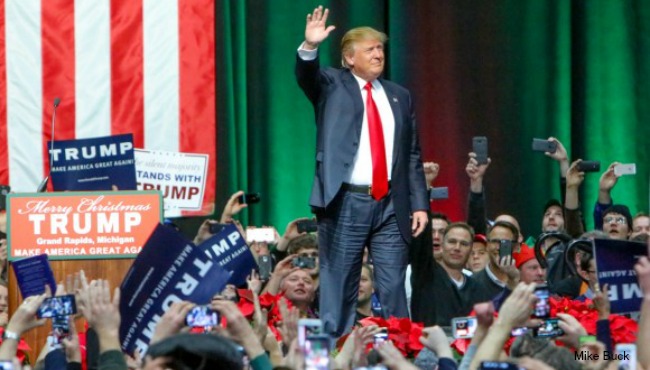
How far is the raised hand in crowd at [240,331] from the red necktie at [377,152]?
2181 millimetres

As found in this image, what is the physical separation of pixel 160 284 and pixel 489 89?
22.9 feet

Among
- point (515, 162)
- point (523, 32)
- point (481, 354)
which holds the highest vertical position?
point (523, 32)

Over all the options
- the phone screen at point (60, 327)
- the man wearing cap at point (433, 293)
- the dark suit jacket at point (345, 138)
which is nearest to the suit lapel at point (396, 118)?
the dark suit jacket at point (345, 138)

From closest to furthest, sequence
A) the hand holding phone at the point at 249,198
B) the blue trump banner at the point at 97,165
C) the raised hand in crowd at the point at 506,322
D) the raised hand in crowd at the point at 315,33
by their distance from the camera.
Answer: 1. the raised hand in crowd at the point at 506,322
2. the raised hand in crowd at the point at 315,33
3. the blue trump banner at the point at 97,165
4. the hand holding phone at the point at 249,198

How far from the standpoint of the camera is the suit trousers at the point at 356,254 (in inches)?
258

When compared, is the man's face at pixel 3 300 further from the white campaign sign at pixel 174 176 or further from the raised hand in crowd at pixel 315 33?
the white campaign sign at pixel 174 176

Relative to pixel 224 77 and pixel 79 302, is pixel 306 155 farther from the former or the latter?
pixel 79 302

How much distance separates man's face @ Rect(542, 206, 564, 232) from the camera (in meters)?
9.72

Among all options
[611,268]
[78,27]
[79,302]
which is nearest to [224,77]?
[78,27]

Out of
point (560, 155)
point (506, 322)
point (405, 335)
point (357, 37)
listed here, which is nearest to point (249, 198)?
point (560, 155)

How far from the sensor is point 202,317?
469cm

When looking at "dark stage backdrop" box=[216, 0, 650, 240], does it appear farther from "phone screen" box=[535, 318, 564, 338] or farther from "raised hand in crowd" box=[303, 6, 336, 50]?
"phone screen" box=[535, 318, 564, 338]

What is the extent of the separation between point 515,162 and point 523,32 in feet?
3.36

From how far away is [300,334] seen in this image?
4.13m
